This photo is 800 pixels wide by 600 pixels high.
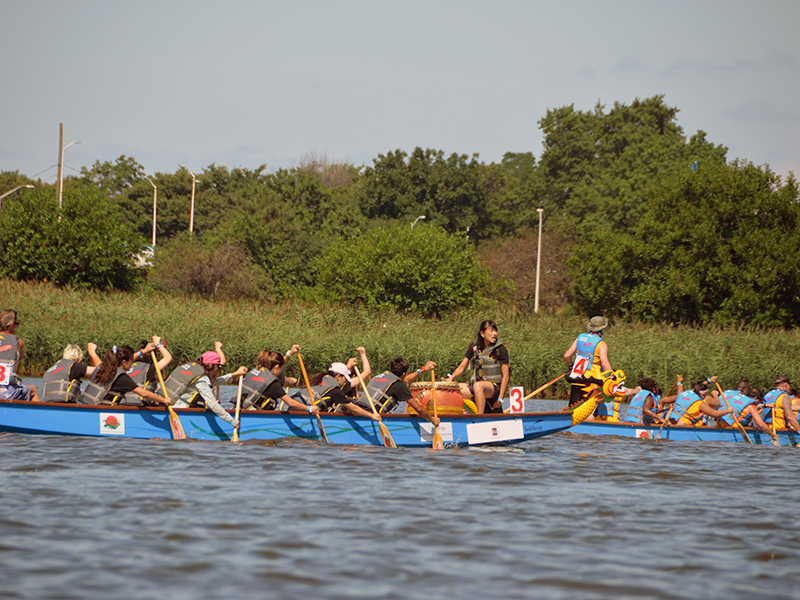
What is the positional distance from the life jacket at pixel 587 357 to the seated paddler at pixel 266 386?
14.5 ft

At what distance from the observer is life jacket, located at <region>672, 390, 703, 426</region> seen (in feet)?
54.3

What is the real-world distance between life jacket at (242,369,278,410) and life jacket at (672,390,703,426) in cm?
769

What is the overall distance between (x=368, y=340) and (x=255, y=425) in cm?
1464

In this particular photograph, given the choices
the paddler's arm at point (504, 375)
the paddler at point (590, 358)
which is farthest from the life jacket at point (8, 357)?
the paddler at point (590, 358)

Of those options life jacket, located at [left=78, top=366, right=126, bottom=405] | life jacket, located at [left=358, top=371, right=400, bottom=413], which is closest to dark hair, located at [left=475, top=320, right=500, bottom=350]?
life jacket, located at [left=358, top=371, right=400, bottom=413]

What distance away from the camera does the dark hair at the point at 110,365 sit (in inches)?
494

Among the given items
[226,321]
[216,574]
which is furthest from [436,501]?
[226,321]

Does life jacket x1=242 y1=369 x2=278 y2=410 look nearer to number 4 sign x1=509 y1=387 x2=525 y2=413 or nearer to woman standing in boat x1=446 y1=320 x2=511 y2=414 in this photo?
woman standing in boat x1=446 y1=320 x2=511 y2=414

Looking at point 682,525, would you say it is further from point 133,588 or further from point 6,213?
point 6,213

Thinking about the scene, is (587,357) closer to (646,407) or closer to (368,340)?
(646,407)

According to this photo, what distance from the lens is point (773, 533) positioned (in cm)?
841

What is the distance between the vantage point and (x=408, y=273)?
42.6m

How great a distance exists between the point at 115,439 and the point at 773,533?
901 centimetres

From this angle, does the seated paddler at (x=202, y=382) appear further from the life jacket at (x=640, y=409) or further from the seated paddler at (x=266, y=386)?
the life jacket at (x=640, y=409)
